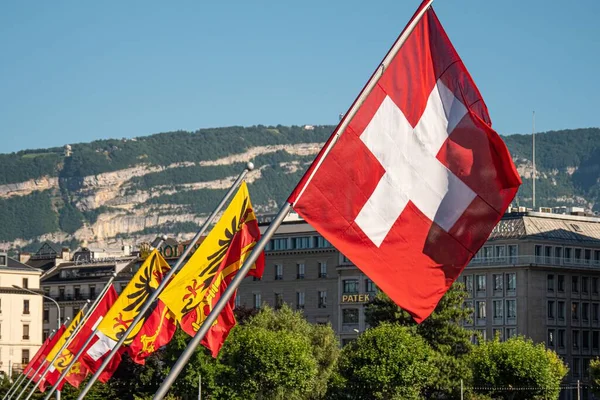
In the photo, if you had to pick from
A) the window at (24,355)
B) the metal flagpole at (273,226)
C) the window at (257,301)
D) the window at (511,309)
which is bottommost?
the metal flagpole at (273,226)

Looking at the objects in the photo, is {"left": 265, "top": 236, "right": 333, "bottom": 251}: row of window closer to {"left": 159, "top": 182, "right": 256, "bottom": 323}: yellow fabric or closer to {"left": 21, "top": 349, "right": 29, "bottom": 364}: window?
{"left": 21, "top": 349, "right": 29, "bottom": 364}: window

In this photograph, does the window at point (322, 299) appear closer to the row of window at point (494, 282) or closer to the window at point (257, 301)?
the window at point (257, 301)

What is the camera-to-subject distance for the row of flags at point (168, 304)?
35.8 m

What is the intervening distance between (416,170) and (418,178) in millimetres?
118

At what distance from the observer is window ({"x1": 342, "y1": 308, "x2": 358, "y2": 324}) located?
168m

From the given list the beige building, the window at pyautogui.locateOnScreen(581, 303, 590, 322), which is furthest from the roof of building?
the beige building

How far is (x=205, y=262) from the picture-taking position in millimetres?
36625

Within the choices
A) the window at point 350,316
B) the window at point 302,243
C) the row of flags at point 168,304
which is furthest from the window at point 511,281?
the row of flags at point 168,304

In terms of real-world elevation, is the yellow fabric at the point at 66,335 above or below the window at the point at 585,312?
below

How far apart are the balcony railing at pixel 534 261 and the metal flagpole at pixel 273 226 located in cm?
13225

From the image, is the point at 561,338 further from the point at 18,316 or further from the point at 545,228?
the point at 18,316

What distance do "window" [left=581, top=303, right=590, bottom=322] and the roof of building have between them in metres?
6.76

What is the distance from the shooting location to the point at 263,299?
180375 millimetres

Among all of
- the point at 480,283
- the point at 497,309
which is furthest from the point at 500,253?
the point at 497,309
